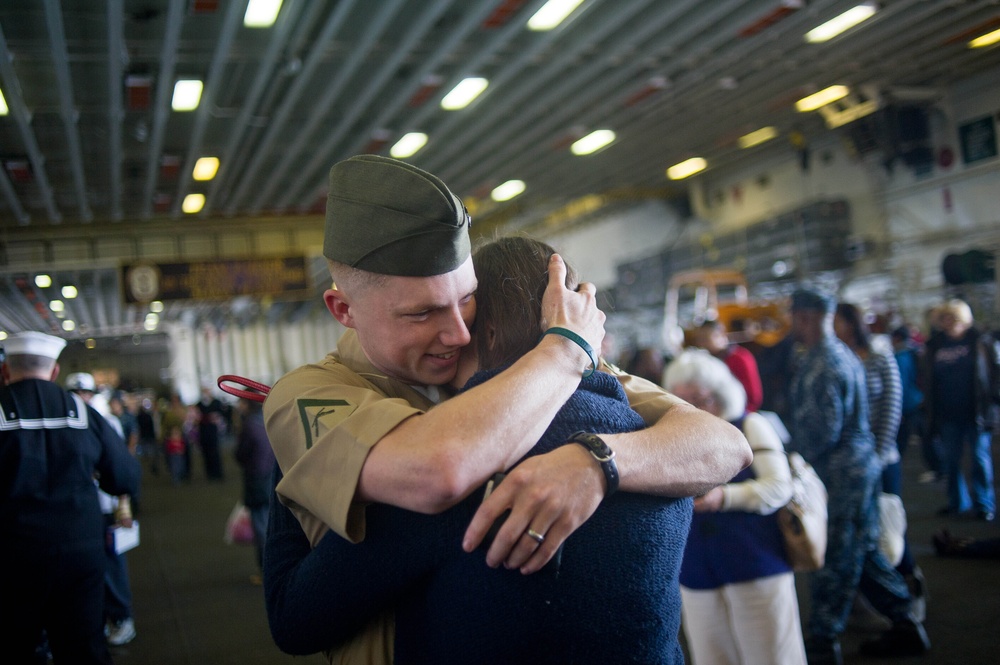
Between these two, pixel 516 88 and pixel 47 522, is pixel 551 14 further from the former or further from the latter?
pixel 47 522

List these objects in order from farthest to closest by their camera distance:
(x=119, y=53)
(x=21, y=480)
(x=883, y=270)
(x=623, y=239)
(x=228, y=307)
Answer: (x=228, y=307) → (x=623, y=239) → (x=883, y=270) → (x=119, y=53) → (x=21, y=480)

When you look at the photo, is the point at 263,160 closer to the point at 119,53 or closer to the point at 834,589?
the point at 119,53

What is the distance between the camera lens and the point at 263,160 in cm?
1249

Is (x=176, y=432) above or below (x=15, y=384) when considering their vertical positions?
below

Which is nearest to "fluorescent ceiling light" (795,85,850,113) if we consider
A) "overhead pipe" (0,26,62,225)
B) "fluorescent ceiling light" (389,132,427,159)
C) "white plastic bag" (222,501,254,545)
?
"fluorescent ceiling light" (389,132,427,159)

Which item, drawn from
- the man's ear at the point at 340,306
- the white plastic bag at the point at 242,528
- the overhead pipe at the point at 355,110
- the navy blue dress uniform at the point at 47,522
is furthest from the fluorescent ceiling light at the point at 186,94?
the man's ear at the point at 340,306

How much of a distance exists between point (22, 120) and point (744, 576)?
9432mm

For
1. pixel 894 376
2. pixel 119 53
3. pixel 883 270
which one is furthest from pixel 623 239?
pixel 894 376

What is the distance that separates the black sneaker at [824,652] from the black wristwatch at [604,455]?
3651mm

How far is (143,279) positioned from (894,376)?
38.2 feet

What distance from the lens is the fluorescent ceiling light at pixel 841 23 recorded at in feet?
30.0

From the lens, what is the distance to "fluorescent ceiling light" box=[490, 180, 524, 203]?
15.5 meters

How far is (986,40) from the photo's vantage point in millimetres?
10250

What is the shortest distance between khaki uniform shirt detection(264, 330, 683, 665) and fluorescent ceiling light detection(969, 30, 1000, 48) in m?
10.8
